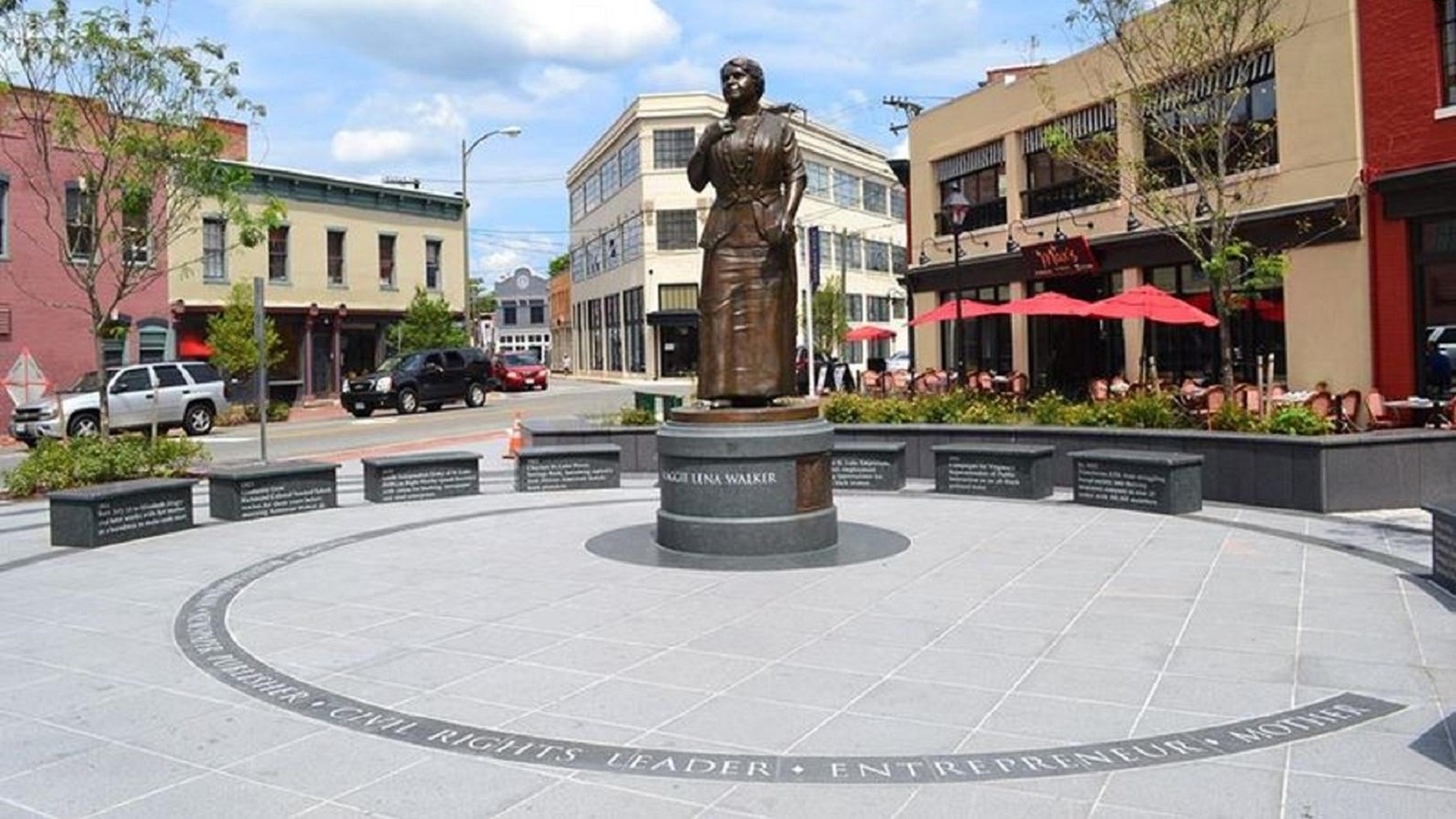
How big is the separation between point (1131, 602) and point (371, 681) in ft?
17.6

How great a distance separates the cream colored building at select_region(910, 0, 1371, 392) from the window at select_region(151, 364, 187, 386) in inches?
822

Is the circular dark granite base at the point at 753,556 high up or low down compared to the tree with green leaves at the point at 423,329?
down

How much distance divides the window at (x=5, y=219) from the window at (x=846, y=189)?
50730 millimetres

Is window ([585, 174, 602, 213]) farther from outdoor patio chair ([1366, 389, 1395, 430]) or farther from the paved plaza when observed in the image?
the paved plaza

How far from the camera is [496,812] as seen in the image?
4539mm

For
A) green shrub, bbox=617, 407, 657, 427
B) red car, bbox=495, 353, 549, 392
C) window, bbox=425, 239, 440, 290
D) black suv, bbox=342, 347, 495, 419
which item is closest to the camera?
green shrub, bbox=617, 407, 657, 427

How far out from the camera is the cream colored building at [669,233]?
6212cm

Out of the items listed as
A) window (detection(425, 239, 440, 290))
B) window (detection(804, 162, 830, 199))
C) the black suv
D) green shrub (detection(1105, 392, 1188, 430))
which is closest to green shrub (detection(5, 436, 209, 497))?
green shrub (detection(1105, 392, 1188, 430))

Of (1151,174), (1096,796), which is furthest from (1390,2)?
(1096,796)

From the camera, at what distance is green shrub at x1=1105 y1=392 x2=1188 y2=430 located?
50.0ft

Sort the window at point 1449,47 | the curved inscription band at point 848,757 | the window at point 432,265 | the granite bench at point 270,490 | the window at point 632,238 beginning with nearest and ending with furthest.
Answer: the curved inscription band at point 848,757
the granite bench at point 270,490
the window at point 1449,47
the window at point 432,265
the window at point 632,238

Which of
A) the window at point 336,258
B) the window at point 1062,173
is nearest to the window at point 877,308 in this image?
the window at point 336,258

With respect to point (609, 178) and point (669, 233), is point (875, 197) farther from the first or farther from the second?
point (669, 233)

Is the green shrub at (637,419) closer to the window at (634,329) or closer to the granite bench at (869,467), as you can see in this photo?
the granite bench at (869,467)
